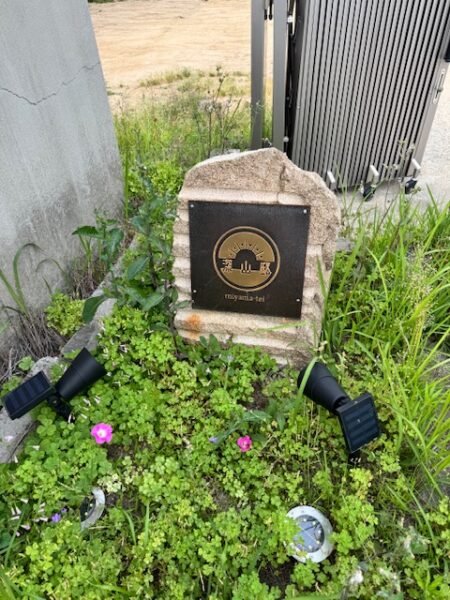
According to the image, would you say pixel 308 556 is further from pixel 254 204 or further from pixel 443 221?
pixel 443 221

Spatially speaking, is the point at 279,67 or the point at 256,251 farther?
the point at 279,67

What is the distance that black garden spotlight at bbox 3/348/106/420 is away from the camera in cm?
183

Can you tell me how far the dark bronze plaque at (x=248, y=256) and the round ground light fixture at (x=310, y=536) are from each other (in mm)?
964

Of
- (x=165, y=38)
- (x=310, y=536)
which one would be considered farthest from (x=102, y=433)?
(x=165, y=38)

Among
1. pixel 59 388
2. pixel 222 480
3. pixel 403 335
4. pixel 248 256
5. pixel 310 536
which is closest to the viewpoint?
pixel 310 536

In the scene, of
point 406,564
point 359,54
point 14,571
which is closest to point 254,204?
point 406,564

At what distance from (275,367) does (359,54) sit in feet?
7.88

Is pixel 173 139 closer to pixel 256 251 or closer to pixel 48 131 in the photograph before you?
pixel 48 131

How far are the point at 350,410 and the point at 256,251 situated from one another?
87 centimetres

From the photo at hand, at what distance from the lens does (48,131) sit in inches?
99.7

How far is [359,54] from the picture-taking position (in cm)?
319

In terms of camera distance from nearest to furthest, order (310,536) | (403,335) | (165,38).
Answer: (310,536) < (403,335) < (165,38)

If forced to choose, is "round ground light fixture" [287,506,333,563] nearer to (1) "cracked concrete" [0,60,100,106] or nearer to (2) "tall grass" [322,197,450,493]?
(2) "tall grass" [322,197,450,493]

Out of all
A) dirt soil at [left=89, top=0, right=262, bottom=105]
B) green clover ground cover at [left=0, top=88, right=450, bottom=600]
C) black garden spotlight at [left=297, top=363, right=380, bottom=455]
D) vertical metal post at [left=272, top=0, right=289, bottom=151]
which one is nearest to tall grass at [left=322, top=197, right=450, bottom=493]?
green clover ground cover at [left=0, top=88, right=450, bottom=600]
